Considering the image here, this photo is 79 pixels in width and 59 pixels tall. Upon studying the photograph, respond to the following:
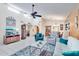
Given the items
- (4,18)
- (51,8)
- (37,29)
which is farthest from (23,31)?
(51,8)

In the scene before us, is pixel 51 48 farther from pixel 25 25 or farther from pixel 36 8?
pixel 36 8

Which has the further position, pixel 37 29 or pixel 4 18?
pixel 37 29

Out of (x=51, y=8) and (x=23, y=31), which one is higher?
(x=51, y=8)

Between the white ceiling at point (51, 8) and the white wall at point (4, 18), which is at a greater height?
the white ceiling at point (51, 8)

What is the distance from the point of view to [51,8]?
2.61 m

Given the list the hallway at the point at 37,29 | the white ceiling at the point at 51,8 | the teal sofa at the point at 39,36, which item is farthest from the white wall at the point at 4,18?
the teal sofa at the point at 39,36

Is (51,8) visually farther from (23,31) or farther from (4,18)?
(4,18)

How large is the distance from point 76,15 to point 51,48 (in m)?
1.04

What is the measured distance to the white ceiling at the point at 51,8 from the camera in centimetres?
253

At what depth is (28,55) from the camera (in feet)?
8.36

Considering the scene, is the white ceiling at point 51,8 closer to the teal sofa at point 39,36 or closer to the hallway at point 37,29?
the hallway at point 37,29

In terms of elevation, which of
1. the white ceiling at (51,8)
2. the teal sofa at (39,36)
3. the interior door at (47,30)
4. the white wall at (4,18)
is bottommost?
the teal sofa at (39,36)

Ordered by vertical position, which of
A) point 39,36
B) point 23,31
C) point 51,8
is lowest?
point 39,36

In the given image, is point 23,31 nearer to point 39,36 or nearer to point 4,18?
point 39,36
